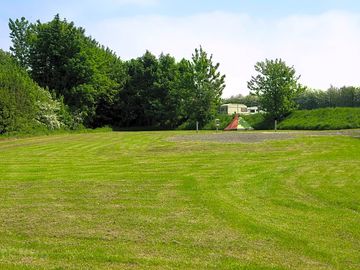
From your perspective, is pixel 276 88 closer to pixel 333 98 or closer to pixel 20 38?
pixel 333 98

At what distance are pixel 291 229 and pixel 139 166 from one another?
865cm

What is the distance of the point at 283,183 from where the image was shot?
10.8 meters

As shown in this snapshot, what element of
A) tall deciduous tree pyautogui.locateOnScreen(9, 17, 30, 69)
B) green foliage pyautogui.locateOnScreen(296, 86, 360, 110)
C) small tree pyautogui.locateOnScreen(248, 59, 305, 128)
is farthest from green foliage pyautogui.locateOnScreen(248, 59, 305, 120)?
tall deciduous tree pyautogui.locateOnScreen(9, 17, 30, 69)

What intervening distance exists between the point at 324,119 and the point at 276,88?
953cm

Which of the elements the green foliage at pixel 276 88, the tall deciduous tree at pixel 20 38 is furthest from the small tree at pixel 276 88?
the tall deciduous tree at pixel 20 38

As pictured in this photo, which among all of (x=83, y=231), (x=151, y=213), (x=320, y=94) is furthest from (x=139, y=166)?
(x=320, y=94)

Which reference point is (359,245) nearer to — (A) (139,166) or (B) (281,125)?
(A) (139,166)

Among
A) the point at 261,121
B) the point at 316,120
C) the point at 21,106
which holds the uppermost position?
the point at 21,106

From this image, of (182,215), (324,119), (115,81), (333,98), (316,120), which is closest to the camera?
(182,215)

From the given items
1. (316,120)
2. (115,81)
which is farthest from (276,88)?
(115,81)

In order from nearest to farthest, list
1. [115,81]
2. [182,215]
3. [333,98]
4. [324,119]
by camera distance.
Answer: [182,215] → [324,119] → [115,81] → [333,98]

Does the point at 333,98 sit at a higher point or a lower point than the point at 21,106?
higher

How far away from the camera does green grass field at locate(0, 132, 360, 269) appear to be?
540cm

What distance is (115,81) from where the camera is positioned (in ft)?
218
